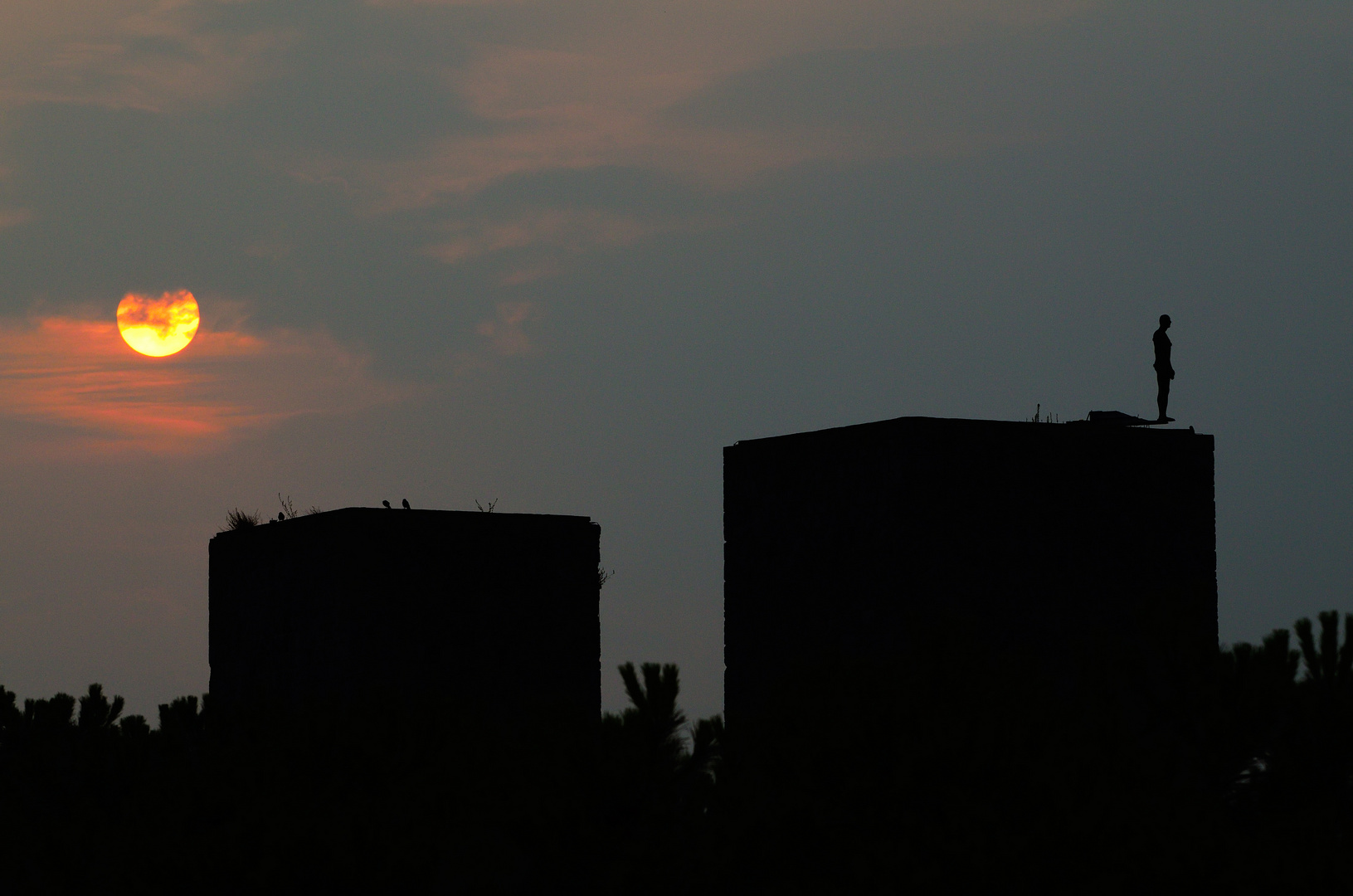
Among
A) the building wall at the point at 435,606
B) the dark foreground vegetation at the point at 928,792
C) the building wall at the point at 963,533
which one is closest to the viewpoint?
the dark foreground vegetation at the point at 928,792

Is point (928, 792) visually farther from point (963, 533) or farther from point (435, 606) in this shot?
point (435, 606)

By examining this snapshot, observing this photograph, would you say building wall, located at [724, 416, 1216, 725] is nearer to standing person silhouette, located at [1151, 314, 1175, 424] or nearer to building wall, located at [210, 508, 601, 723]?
standing person silhouette, located at [1151, 314, 1175, 424]

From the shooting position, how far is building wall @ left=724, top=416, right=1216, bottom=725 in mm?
13703

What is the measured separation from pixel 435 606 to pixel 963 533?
757cm

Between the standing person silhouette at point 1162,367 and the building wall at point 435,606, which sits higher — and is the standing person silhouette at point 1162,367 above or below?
above

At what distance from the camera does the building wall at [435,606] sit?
1872cm

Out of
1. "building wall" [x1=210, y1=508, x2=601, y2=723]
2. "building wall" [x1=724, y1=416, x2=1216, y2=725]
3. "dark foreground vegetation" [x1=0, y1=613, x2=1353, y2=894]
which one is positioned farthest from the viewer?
"building wall" [x1=210, y1=508, x2=601, y2=723]

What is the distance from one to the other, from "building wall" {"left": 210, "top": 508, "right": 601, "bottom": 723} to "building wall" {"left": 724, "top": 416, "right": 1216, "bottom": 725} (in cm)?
469

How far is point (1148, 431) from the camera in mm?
14898

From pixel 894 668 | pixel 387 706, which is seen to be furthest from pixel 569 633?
pixel 894 668

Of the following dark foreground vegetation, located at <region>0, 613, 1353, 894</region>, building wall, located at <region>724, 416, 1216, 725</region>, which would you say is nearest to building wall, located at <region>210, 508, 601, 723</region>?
building wall, located at <region>724, 416, 1216, 725</region>

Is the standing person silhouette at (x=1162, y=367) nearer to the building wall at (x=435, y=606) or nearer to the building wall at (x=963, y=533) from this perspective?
the building wall at (x=963, y=533)

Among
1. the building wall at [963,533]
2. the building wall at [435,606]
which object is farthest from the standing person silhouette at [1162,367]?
Answer: the building wall at [435,606]

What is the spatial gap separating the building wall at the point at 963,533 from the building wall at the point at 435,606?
4.69 meters
